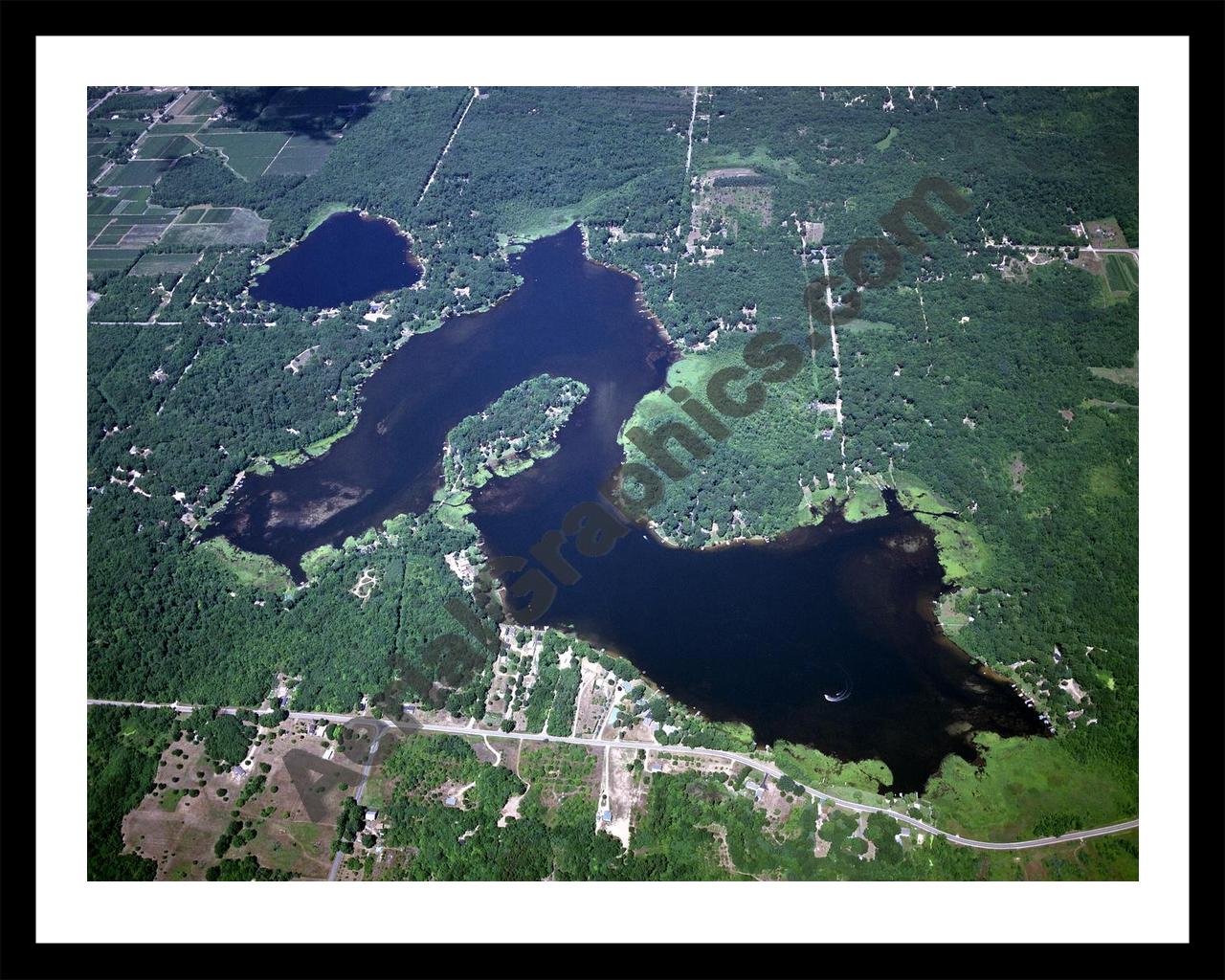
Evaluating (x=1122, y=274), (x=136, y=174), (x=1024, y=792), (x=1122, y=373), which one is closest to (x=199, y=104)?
(x=136, y=174)

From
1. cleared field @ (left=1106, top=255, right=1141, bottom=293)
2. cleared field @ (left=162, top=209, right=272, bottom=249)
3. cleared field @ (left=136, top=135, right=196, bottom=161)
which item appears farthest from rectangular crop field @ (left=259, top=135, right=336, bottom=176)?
cleared field @ (left=1106, top=255, right=1141, bottom=293)

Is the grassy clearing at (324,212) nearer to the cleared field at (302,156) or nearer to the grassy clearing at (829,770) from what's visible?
the cleared field at (302,156)

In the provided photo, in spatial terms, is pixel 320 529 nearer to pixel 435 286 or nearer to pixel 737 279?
pixel 435 286

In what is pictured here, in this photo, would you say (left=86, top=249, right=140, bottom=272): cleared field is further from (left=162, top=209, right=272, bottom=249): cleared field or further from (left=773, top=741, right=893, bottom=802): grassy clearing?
(left=773, top=741, right=893, bottom=802): grassy clearing

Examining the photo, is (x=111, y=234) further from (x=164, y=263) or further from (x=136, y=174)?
(x=136, y=174)

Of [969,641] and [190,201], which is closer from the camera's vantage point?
[969,641]

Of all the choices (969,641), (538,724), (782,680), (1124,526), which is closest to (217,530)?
(538,724)
